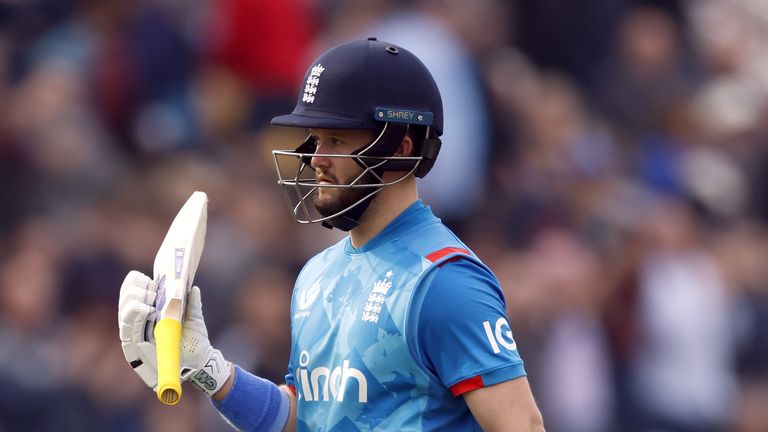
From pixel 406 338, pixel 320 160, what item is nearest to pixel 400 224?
pixel 320 160

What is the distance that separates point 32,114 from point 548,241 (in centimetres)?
360

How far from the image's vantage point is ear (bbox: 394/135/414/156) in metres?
4.50

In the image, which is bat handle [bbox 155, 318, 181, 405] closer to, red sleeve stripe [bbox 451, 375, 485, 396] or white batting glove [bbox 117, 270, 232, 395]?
white batting glove [bbox 117, 270, 232, 395]

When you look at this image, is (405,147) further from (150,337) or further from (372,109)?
(150,337)

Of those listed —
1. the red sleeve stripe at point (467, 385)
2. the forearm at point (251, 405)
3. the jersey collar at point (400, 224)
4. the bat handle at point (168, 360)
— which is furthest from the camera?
the forearm at point (251, 405)

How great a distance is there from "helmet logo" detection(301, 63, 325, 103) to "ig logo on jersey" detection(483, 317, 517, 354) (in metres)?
0.91

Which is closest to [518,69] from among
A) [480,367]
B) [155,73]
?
[155,73]

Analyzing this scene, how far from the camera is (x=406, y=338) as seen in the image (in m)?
4.19

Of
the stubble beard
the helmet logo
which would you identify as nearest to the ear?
the stubble beard

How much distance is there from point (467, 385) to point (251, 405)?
0.92m

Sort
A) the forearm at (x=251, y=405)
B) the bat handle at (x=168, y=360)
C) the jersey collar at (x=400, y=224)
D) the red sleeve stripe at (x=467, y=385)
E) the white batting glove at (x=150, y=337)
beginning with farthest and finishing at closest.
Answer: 1. the forearm at (x=251, y=405)
2. the jersey collar at (x=400, y=224)
3. the white batting glove at (x=150, y=337)
4. the bat handle at (x=168, y=360)
5. the red sleeve stripe at (x=467, y=385)

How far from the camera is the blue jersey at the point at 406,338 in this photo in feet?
13.6

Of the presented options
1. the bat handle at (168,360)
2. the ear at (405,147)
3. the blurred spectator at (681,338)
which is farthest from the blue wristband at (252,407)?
the blurred spectator at (681,338)

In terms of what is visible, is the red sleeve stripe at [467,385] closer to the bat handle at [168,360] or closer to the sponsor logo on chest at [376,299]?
the sponsor logo on chest at [376,299]
